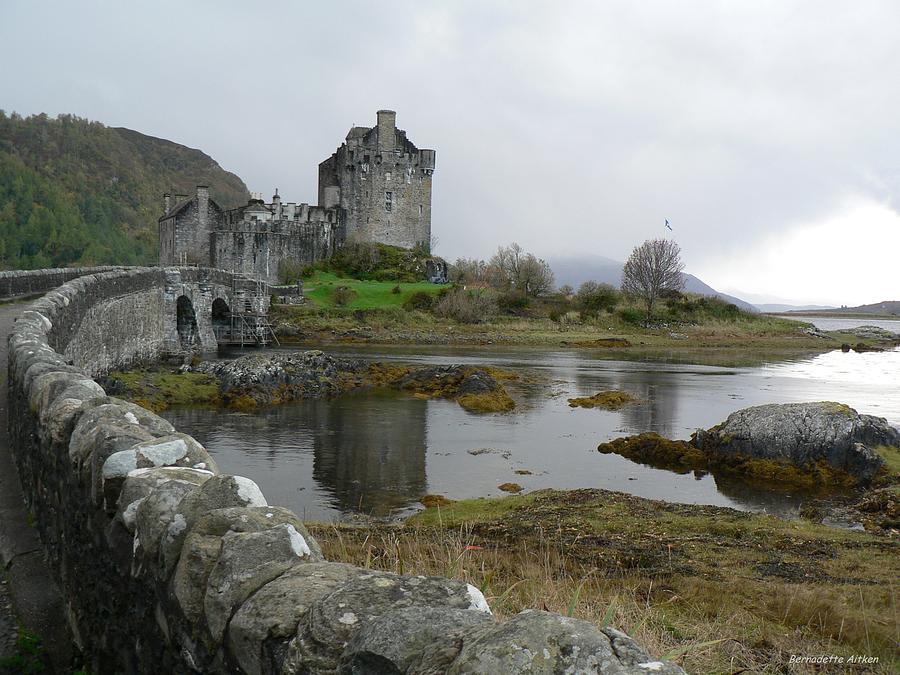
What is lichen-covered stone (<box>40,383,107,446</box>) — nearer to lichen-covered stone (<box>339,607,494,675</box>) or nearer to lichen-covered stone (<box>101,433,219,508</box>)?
lichen-covered stone (<box>101,433,219,508</box>)

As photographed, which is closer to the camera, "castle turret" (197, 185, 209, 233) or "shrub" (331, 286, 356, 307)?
"shrub" (331, 286, 356, 307)

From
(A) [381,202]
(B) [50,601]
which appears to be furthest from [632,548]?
(A) [381,202]

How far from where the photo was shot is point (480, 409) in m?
21.9

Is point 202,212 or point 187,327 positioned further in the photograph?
point 202,212

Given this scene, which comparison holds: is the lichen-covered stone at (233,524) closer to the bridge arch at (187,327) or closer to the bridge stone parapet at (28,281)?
the bridge stone parapet at (28,281)

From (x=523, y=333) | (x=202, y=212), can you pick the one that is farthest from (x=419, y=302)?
(x=202, y=212)

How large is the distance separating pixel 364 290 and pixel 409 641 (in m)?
51.1

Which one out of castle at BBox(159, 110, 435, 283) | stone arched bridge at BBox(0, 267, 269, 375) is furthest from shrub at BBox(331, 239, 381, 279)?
stone arched bridge at BBox(0, 267, 269, 375)

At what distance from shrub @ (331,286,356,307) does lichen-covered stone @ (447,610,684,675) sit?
4851 centimetres

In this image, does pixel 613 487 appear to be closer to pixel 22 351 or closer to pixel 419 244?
pixel 22 351

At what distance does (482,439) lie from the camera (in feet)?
57.7

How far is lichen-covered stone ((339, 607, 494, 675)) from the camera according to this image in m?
1.82

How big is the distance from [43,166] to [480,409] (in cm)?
9136

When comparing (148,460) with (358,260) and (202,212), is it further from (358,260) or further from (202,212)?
(202,212)
